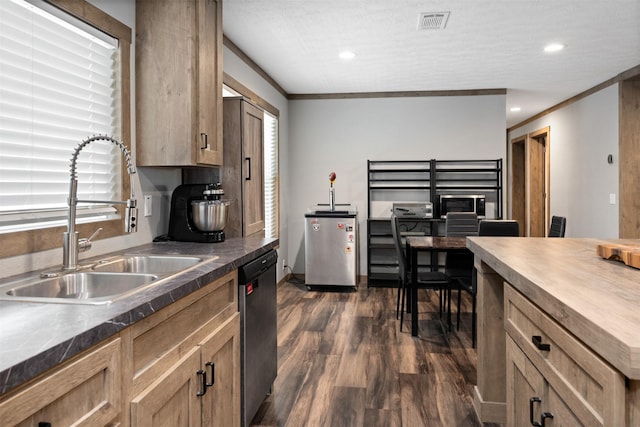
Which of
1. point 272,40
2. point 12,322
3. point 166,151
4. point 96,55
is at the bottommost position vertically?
point 12,322

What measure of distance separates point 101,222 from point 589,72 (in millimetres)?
5070

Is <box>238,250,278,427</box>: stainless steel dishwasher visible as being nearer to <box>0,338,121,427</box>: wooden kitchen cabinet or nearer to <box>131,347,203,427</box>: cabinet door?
<box>131,347,203,427</box>: cabinet door

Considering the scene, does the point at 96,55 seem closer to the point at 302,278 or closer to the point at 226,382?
the point at 226,382

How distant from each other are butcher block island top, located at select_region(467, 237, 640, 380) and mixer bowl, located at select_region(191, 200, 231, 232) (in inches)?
53.2

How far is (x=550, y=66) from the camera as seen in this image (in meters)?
4.65

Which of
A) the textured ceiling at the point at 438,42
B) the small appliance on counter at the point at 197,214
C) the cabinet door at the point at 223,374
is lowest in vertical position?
the cabinet door at the point at 223,374

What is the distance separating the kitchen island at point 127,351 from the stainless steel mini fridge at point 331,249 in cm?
330

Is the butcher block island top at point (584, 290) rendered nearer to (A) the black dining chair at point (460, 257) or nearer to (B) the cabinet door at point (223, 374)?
(B) the cabinet door at point (223, 374)

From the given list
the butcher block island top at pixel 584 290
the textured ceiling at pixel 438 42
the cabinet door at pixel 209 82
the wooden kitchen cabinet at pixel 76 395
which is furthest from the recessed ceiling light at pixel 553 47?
the wooden kitchen cabinet at pixel 76 395

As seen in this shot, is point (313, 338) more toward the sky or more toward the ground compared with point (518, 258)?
more toward the ground

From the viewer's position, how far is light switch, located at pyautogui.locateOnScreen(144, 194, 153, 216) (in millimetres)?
2486

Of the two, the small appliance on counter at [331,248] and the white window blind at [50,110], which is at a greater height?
the white window blind at [50,110]

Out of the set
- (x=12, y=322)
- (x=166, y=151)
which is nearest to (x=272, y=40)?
(x=166, y=151)

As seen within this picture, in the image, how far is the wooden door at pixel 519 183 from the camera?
8.40 meters
